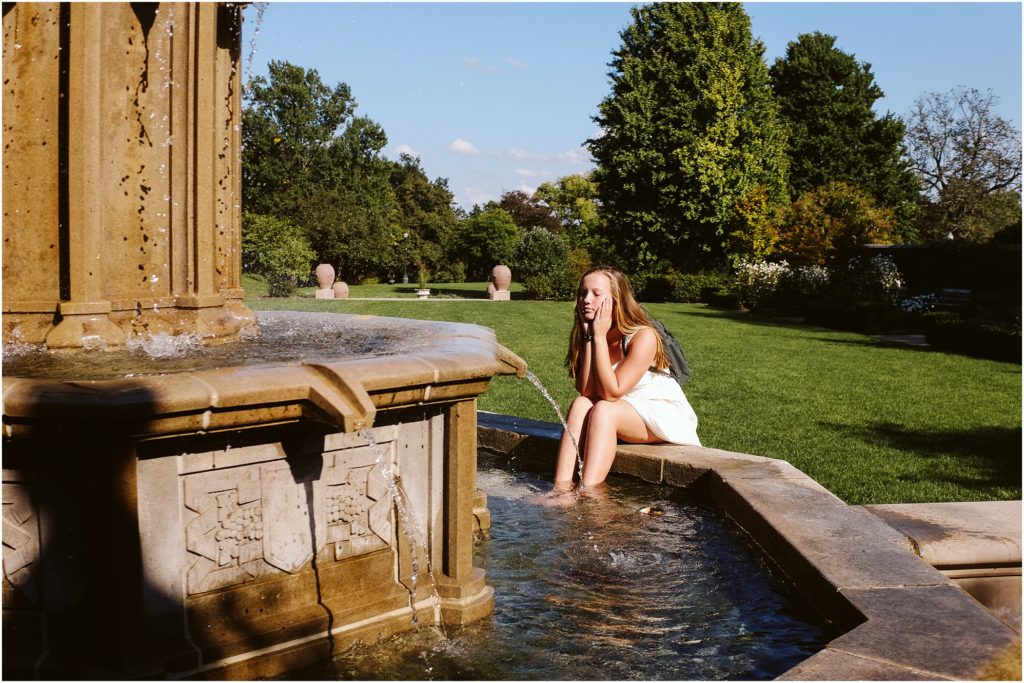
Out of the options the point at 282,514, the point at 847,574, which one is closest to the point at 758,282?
the point at 847,574

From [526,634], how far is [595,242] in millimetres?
39479

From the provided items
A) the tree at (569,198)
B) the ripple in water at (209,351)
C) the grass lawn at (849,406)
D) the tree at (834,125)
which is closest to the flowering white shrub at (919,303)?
the grass lawn at (849,406)

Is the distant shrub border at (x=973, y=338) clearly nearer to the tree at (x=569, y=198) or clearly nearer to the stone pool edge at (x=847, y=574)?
the stone pool edge at (x=847, y=574)

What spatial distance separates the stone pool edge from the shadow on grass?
9.03 feet

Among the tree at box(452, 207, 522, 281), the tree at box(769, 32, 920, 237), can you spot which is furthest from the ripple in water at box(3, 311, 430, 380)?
the tree at box(452, 207, 522, 281)

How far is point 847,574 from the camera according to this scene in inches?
129

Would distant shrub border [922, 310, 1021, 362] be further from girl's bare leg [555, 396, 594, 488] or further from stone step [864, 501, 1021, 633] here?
stone step [864, 501, 1021, 633]

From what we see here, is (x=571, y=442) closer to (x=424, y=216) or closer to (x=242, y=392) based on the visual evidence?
(x=242, y=392)

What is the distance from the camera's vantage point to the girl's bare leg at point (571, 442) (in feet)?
17.0

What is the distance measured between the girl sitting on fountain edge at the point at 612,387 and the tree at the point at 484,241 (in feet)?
134

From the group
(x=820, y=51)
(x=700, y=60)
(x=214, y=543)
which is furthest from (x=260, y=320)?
(x=820, y=51)

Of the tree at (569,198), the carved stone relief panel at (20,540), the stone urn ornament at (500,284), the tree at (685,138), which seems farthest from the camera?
the tree at (569,198)

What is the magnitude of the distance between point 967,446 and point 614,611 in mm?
5885

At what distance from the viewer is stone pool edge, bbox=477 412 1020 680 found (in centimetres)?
252
